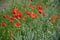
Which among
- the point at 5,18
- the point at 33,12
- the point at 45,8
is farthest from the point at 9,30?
the point at 45,8

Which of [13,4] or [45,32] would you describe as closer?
[45,32]

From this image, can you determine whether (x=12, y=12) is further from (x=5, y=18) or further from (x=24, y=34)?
(x=24, y=34)

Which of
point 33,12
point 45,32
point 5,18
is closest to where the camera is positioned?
point 45,32

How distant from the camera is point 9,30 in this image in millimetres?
4074

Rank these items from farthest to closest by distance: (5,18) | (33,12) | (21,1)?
1. (21,1)
2. (33,12)
3. (5,18)

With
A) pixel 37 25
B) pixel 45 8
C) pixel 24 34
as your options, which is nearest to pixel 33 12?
pixel 45 8

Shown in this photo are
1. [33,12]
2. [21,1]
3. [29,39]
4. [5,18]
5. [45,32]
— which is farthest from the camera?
[21,1]

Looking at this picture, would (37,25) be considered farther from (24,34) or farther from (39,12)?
(39,12)

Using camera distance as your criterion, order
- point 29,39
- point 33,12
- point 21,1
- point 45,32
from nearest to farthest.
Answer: point 29,39
point 45,32
point 33,12
point 21,1

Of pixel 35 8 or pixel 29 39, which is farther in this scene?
pixel 35 8

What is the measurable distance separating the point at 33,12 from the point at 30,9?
85 mm

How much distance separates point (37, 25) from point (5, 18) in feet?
2.07

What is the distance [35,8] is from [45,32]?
1.15 meters

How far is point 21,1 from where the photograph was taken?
542 centimetres
